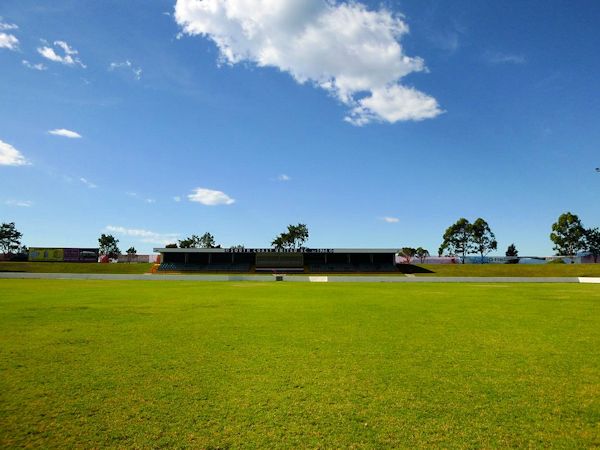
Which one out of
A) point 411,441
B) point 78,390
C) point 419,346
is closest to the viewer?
point 411,441

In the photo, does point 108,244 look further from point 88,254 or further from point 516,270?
point 516,270

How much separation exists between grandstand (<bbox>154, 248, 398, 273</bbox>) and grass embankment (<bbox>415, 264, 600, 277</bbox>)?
9634 mm

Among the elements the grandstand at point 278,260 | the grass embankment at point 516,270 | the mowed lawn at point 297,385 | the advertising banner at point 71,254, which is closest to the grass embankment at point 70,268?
the grandstand at point 278,260

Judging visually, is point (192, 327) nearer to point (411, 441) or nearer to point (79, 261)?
point (411, 441)

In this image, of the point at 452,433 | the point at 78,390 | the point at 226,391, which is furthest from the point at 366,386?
the point at 78,390

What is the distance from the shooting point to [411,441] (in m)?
4.26

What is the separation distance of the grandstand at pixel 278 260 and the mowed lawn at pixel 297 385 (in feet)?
214

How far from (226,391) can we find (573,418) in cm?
461

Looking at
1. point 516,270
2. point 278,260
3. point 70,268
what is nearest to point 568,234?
point 516,270

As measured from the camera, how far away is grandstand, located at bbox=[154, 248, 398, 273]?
3009 inches

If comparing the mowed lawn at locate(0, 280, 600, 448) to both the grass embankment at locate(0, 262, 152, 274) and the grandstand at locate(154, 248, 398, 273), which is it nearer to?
the grandstand at locate(154, 248, 398, 273)

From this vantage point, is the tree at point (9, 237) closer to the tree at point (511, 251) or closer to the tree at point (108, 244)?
the tree at point (108, 244)

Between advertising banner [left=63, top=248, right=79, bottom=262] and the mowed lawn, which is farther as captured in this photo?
advertising banner [left=63, top=248, right=79, bottom=262]

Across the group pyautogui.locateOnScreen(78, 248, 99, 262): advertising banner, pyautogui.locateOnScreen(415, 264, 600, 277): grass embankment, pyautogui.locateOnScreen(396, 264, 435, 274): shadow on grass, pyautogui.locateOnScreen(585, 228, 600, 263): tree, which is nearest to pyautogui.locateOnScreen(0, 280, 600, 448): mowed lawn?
pyautogui.locateOnScreen(415, 264, 600, 277): grass embankment
